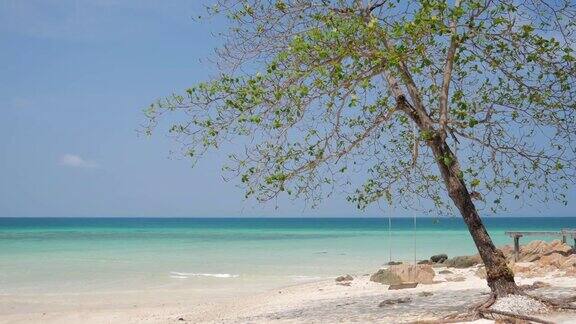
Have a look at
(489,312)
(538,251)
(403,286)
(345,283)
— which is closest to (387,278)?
(345,283)

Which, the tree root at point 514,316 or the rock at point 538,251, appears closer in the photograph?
the tree root at point 514,316

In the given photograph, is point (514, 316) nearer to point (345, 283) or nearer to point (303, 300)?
point (303, 300)

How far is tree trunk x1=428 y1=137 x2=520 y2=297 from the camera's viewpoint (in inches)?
345

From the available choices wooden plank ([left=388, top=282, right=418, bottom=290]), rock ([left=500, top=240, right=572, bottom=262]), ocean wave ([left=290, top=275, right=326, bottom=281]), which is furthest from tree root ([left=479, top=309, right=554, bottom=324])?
ocean wave ([left=290, top=275, right=326, bottom=281])

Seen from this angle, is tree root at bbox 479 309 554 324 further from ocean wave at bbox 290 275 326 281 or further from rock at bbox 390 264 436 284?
ocean wave at bbox 290 275 326 281

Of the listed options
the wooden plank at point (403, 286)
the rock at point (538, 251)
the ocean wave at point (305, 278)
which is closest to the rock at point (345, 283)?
the wooden plank at point (403, 286)

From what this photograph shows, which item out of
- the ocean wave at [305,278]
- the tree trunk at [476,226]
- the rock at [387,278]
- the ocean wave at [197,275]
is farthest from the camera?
the ocean wave at [197,275]

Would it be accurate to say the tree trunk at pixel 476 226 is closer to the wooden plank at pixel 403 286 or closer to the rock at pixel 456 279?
the wooden plank at pixel 403 286

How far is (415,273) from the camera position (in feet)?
48.8

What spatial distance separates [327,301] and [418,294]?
1721mm

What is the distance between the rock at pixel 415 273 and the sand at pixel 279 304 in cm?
32

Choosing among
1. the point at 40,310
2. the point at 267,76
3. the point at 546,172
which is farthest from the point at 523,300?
the point at 40,310

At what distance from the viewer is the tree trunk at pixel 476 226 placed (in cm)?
876

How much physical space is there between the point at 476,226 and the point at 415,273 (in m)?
6.22
